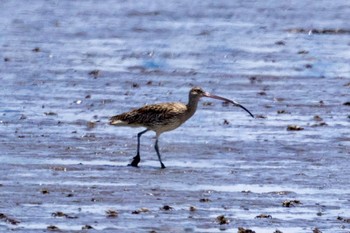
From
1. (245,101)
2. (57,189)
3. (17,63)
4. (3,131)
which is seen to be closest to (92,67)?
(17,63)

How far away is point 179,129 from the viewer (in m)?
20.7

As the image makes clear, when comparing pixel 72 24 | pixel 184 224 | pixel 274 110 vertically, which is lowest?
pixel 184 224

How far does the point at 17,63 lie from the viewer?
2752 centimetres

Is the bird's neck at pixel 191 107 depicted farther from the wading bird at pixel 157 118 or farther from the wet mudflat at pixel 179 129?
the wet mudflat at pixel 179 129

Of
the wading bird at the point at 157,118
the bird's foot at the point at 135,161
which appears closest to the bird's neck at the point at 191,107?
the wading bird at the point at 157,118

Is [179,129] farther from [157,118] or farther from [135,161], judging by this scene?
[135,161]

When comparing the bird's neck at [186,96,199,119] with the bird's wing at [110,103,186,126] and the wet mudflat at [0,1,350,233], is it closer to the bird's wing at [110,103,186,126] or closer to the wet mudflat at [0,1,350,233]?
the bird's wing at [110,103,186,126]

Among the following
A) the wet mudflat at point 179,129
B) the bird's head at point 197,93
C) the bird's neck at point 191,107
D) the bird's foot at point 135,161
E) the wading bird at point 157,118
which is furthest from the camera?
the bird's head at point 197,93

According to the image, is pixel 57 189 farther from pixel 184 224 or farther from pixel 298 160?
pixel 298 160

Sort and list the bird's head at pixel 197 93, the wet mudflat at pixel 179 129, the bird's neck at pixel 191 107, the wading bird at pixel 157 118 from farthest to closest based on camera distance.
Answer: the bird's head at pixel 197 93, the bird's neck at pixel 191 107, the wading bird at pixel 157 118, the wet mudflat at pixel 179 129

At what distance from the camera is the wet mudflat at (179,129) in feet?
48.3

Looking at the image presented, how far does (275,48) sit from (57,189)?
15.6 metres

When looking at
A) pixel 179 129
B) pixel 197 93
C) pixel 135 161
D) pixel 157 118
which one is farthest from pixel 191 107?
pixel 179 129

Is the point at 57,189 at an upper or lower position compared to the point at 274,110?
lower
